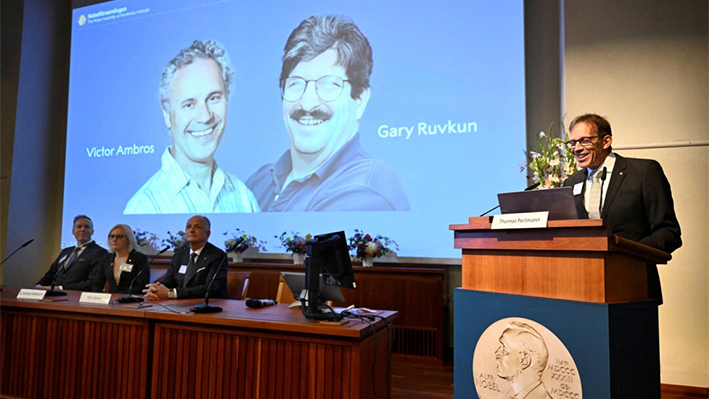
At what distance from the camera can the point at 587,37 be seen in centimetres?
371

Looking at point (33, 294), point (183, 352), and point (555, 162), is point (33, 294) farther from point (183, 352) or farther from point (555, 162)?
point (555, 162)

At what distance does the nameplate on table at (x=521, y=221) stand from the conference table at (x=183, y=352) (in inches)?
32.2

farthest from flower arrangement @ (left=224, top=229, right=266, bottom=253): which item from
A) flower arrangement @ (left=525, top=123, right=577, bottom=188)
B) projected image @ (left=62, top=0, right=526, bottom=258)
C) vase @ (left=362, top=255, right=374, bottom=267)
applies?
flower arrangement @ (left=525, top=123, right=577, bottom=188)

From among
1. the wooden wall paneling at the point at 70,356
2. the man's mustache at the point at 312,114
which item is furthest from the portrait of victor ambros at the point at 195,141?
the wooden wall paneling at the point at 70,356

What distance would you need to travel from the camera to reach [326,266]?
93.4 inches

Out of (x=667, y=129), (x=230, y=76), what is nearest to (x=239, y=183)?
(x=230, y=76)

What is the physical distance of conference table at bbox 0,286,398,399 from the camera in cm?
213

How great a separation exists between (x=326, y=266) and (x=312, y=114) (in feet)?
9.45

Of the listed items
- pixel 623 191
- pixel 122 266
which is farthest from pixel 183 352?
pixel 623 191

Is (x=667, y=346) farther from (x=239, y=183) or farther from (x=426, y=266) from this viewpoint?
(x=239, y=183)

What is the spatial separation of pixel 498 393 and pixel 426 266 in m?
3.04

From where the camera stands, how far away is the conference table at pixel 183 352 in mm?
2131

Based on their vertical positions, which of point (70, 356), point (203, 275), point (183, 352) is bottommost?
point (70, 356)

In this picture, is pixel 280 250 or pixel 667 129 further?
pixel 280 250
